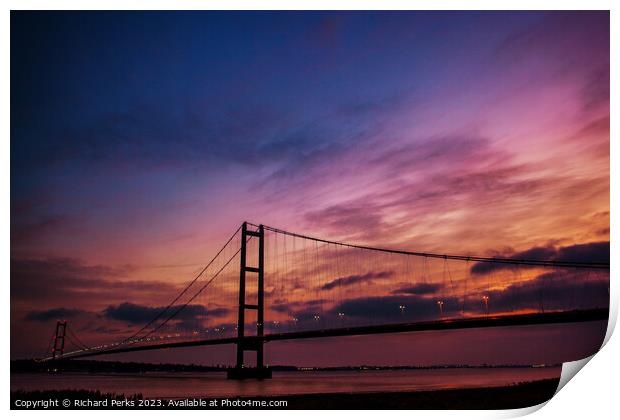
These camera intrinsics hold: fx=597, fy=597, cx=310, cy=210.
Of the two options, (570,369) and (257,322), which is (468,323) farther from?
(257,322)

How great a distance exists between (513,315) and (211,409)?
627 cm

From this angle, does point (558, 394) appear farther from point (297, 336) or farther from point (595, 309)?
point (297, 336)

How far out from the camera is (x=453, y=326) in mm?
10852

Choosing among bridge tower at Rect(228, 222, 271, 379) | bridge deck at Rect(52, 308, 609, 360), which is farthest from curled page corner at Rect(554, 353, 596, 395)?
bridge tower at Rect(228, 222, 271, 379)

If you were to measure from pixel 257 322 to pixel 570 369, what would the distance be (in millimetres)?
13678

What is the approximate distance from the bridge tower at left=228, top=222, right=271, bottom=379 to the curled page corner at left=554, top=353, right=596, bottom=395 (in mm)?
11427

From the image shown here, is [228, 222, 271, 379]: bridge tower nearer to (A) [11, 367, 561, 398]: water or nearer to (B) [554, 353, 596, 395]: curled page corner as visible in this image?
(A) [11, 367, 561, 398]: water

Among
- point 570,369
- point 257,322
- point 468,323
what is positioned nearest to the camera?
point 570,369

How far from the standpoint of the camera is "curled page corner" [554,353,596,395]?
5535mm

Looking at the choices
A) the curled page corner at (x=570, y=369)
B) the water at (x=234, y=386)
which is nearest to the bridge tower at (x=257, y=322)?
the water at (x=234, y=386)

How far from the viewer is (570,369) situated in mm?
5613

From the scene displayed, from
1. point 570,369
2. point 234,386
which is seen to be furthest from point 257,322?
point 570,369
